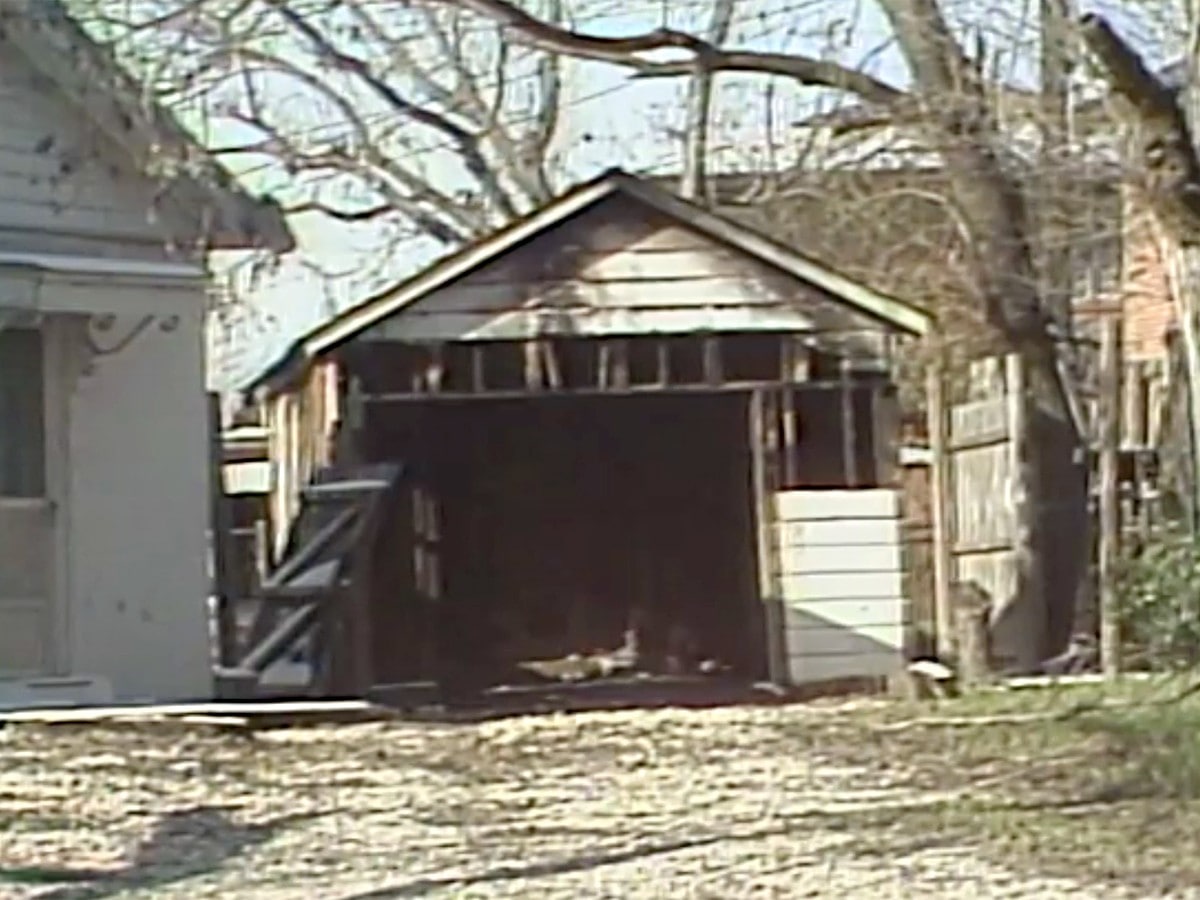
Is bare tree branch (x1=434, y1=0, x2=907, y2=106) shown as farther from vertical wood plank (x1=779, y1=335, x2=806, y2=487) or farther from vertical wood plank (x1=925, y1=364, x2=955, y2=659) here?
vertical wood plank (x1=779, y1=335, x2=806, y2=487)

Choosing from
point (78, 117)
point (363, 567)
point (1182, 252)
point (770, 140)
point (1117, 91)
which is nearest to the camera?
point (1117, 91)

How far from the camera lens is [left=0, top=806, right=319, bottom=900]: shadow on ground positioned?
971 cm

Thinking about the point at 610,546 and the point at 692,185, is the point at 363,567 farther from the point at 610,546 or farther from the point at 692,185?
the point at 692,185

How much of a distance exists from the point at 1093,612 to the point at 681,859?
8.46 metres

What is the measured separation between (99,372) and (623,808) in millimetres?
5800

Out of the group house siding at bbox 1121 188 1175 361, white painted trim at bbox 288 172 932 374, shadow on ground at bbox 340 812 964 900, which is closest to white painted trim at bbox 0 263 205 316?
white painted trim at bbox 288 172 932 374

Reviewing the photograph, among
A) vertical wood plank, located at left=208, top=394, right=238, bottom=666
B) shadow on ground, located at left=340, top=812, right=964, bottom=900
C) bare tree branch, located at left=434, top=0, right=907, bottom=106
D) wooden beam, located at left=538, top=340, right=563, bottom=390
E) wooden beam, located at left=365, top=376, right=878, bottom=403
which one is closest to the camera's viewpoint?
shadow on ground, located at left=340, top=812, right=964, bottom=900

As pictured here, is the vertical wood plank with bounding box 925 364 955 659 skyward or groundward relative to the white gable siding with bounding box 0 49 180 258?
groundward

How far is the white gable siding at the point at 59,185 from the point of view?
15.4m

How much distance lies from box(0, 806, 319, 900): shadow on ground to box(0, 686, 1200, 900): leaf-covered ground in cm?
2

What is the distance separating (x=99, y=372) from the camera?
1588 cm

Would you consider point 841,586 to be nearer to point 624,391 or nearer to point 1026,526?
point 1026,526

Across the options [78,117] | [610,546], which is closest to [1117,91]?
[78,117]

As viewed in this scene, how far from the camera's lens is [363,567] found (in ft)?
61.1
